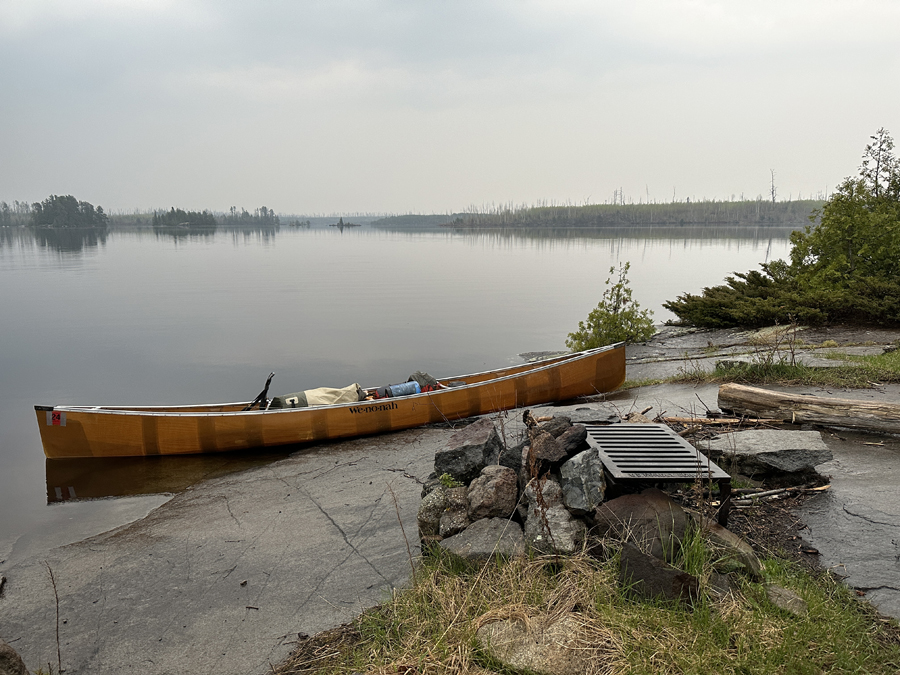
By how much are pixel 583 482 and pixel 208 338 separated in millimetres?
21075

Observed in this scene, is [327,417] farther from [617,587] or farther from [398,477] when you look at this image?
[617,587]

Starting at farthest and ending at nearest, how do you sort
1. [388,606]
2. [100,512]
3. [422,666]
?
[100,512] → [388,606] → [422,666]

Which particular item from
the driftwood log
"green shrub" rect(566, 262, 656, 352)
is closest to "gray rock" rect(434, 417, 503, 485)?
the driftwood log

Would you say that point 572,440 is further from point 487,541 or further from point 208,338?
point 208,338

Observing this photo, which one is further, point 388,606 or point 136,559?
point 136,559

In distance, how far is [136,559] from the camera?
5711 millimetres

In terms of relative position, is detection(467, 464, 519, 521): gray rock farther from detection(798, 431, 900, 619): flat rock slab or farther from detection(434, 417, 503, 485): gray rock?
detection(798, 431, 900, 619): flat rock slab

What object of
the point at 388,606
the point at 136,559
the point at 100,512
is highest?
the point at 388,606

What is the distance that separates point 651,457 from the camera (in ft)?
15.1

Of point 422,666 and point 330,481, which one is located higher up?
point 422,666

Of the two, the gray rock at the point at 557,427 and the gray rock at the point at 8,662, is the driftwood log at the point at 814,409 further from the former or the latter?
the gray rock at the point at 8,662

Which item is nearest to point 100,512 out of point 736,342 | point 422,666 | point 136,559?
point 136,559

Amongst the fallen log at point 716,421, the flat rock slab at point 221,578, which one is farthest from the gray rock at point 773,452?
the flat rock slab at point 221,578

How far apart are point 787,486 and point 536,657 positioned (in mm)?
3241
